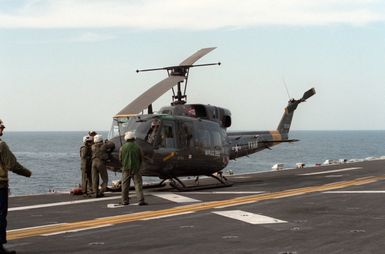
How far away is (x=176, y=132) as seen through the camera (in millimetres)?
18844

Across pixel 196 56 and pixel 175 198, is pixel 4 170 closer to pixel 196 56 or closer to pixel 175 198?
pixel 175 198

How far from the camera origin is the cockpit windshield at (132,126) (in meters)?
17.9

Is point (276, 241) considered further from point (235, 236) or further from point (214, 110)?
point (214, 110)

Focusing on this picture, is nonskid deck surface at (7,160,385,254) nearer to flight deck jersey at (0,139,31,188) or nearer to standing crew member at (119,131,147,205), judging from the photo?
standing crew member at (119,131,147,205)

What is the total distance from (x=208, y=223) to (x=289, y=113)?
19.6 m

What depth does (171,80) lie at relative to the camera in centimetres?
1925

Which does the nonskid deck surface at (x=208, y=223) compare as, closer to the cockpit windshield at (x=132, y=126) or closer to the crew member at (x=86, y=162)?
the crew member at (x=86, y=162)

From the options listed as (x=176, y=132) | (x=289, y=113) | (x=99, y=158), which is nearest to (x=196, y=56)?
(x=176, y=132)

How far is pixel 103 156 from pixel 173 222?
6.56 m

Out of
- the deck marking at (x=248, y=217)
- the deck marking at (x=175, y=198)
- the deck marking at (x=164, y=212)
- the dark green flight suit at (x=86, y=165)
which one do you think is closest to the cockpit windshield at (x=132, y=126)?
the dark green flight suit at (x=86, y=165)

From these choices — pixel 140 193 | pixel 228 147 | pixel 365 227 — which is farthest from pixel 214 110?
pixel 365 227

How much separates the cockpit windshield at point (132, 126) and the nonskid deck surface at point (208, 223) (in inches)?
78.7

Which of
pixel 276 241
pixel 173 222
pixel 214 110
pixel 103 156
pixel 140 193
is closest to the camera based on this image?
pixel 276 241

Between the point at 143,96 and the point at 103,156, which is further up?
the point at 143,96
